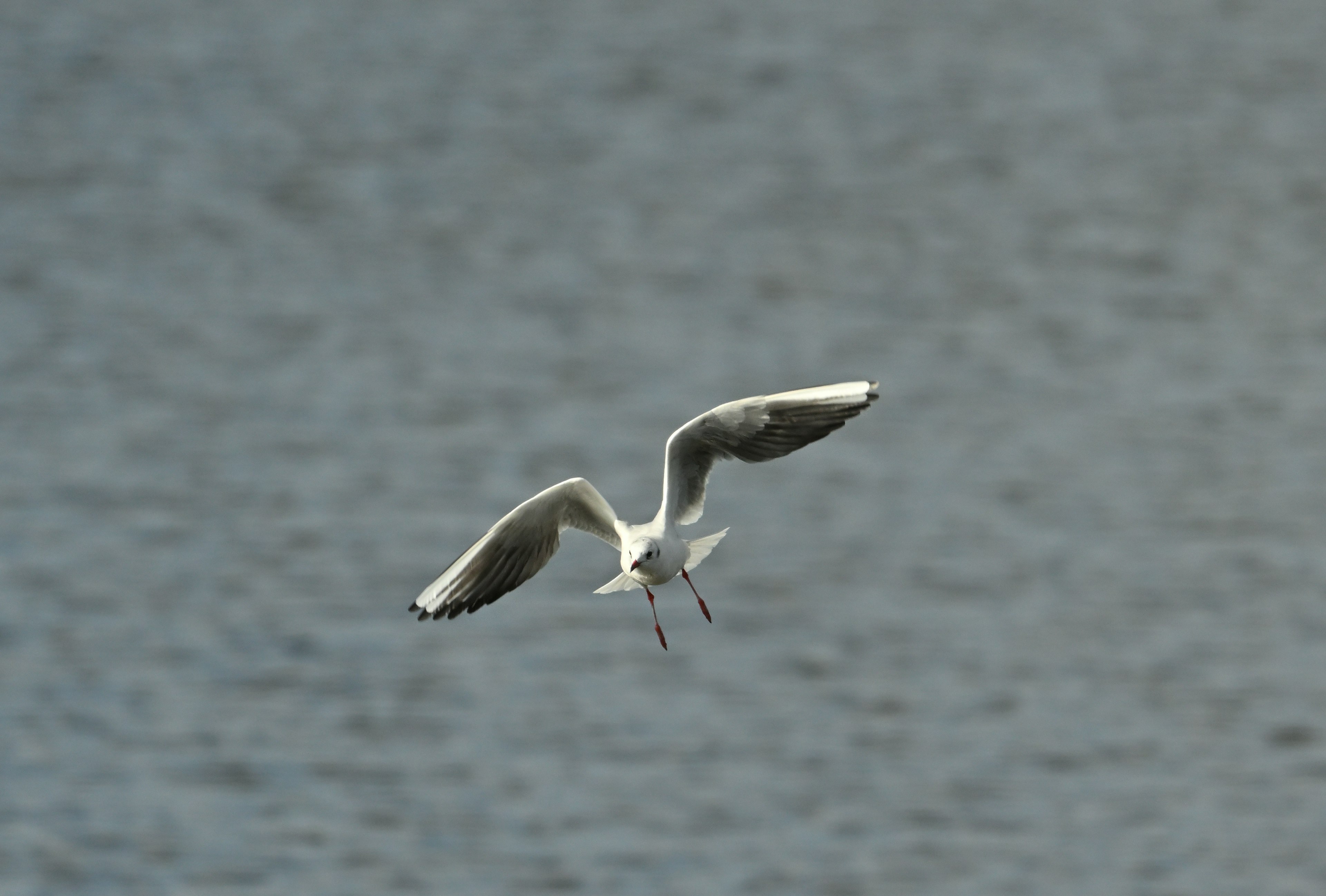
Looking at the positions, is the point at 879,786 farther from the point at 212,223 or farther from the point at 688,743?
the point at 212,223

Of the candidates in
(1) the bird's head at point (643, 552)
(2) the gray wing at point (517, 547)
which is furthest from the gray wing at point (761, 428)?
(1) the bird's head at point (643, 552)

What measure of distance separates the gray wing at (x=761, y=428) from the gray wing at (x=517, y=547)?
0.79 feet

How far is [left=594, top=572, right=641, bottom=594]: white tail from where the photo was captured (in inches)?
218

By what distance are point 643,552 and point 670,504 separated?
47cm

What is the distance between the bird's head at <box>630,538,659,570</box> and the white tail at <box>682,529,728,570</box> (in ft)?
1.25

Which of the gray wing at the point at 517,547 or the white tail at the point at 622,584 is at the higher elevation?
the gray wing at the point at 517,547

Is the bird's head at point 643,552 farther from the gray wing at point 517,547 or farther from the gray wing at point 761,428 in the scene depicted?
the gray wing at point 517,547

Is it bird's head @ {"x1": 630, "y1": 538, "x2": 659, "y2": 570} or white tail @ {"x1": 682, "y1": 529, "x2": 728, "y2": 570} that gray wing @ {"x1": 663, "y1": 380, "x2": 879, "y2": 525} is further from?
bird's head @ {"x1": 630, "y1": 538, "x2": 659, "y2": 570}

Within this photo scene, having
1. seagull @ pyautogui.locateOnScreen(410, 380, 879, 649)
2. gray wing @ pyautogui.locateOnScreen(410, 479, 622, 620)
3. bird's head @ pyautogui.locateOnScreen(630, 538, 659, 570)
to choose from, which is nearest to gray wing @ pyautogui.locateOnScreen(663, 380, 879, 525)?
seagull @ pyautogui.locateOnScreen(410, 380, 879, 649)

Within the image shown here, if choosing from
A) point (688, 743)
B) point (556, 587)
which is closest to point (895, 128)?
point (556, 587)

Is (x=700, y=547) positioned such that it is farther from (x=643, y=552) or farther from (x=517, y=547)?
(x=643, y=552)

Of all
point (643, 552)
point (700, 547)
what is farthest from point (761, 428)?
point (643, 552)

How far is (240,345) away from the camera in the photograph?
105 ft

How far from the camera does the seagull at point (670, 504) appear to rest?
578 centimetres
